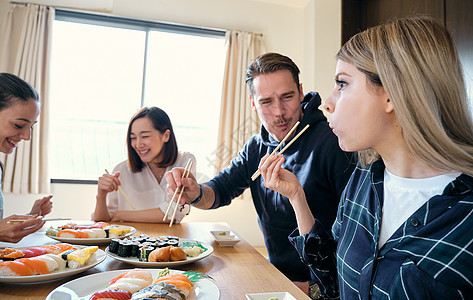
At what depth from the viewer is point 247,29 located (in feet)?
14.2

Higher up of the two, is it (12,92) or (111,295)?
(12,92)

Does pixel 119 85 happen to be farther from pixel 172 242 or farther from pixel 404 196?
pixel 404 196

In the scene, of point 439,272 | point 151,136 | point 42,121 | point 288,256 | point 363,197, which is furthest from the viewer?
point 42,121

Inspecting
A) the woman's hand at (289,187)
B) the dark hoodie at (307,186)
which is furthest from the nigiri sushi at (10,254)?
the dark hoodie at (307,186)

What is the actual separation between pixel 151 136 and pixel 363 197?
1625 mm

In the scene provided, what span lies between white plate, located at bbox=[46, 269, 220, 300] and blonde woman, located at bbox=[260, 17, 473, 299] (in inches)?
15.4

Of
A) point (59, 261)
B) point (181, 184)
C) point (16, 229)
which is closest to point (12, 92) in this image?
point (16, 229)

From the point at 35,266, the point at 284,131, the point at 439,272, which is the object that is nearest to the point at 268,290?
the point at 439,272

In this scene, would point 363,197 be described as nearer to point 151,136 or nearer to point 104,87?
point 151,136

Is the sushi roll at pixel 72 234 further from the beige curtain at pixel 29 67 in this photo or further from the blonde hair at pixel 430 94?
the beige curtain at pixel 29 67

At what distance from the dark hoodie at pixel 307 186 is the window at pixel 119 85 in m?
2.65

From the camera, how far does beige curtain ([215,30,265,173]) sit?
416 centimetres

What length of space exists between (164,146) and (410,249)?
6.05ft

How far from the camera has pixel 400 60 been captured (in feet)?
2.51
